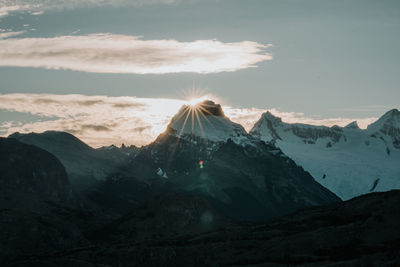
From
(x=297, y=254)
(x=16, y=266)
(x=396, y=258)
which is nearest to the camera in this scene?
(x=396, y=258)

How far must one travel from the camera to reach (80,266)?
174 meters

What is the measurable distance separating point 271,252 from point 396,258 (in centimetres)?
5454

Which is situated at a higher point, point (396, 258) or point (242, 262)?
point (396, 258)

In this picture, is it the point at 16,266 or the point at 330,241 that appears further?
the point at 330,241

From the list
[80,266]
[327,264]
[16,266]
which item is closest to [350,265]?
[327,264]

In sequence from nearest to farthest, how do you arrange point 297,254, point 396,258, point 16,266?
point 396,258, point 16,266, point 297,254

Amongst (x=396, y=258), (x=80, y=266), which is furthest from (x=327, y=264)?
(x=80, y=266)

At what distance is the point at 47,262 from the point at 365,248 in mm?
94425

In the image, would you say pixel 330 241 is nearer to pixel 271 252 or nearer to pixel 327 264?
pixel 271 252

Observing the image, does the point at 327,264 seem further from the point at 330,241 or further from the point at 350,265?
the point at 330,241

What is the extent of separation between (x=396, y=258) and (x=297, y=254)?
43.5 meters

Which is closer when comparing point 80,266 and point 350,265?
point 350,265

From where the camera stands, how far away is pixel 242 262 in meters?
197

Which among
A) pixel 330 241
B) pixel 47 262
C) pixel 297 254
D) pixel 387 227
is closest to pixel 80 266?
pixel 47 262
